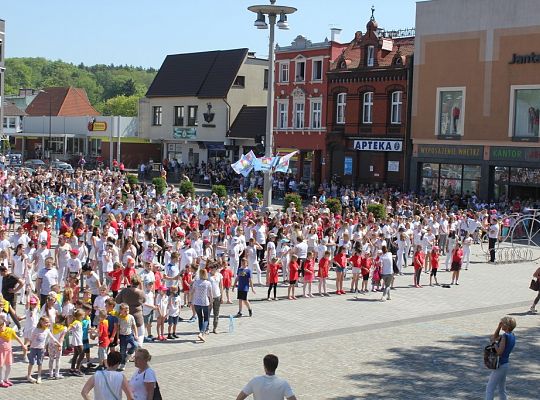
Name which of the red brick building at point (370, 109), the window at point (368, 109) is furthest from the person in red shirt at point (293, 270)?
the window at point (368, 109)

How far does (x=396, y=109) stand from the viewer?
48.1 meters

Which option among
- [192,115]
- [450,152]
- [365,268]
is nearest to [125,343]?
[365,268]

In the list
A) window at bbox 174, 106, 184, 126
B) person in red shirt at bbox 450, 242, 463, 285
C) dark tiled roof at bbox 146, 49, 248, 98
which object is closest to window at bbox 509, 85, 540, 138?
person in red shirt at bbox 450, 242, 463, 285

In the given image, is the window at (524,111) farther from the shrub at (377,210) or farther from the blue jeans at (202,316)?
the blue jeans at (202,316)

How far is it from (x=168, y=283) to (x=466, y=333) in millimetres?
6741

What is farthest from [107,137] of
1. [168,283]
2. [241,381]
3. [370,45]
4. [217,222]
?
[241,381]

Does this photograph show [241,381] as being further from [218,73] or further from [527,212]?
[218,73]

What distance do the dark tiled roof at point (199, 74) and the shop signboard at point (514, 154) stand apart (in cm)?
2619

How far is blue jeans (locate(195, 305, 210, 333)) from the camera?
1619cm

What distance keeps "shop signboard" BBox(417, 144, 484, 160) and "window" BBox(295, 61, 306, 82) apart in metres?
11.5

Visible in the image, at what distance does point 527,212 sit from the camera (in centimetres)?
3753

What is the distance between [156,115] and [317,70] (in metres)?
21.6

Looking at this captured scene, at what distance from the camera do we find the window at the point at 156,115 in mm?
69875

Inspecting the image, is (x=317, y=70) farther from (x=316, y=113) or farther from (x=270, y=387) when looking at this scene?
(x=270, y=387)
